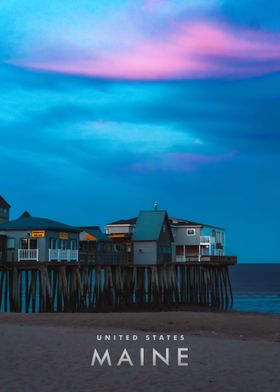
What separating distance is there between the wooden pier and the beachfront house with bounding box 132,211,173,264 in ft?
5.13

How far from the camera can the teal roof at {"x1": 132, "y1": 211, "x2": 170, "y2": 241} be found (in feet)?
194

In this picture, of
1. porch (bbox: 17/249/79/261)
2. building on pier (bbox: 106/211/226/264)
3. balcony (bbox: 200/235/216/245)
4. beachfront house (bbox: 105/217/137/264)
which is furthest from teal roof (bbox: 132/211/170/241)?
porch (bbox: 17/249/79/261)

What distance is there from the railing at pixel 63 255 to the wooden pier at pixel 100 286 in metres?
0.71

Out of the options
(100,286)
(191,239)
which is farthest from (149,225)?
(191,239)

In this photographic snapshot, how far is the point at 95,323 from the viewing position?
2764 cm

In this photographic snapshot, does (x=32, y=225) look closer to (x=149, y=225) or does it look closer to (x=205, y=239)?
(x=149, y=225)

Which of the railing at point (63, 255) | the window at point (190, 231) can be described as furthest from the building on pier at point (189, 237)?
the railing at point (63, 255)

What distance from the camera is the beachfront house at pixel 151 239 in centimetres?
5862

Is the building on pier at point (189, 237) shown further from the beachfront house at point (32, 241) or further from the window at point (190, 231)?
the beachfront house at point (32, 241)

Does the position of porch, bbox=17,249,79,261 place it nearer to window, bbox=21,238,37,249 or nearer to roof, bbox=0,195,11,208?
window, bbox=21,238,37,249

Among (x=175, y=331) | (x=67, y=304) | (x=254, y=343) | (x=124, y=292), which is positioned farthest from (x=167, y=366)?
(x=124, y=292)

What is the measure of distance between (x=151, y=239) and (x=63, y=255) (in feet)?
47.3

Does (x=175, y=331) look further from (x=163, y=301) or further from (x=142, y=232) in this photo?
(x=142, y=232)

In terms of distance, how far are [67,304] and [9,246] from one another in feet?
19.0
